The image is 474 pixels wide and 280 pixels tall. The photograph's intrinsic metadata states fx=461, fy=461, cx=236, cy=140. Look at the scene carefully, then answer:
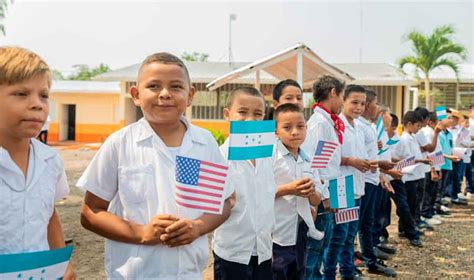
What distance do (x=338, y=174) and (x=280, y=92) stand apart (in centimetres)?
84

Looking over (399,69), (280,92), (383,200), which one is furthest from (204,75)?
(280,92)

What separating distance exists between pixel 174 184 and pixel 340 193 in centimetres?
204

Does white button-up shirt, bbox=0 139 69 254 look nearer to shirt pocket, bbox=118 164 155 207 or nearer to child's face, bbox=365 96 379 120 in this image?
shirt pocket, bbox=118 164 155 207

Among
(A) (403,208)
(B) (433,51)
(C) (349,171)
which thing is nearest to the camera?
(C) (349,171)

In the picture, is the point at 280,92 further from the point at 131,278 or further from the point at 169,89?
the point at 131,278

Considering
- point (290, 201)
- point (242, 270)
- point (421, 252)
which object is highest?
point (290, 201)

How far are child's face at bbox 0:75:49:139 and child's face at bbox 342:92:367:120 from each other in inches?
126

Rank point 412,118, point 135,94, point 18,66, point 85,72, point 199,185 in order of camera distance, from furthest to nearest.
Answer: point 85,72
point 412,118
point 135,94
point 199,185
point 18,66

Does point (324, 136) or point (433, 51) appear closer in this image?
point (324, 136)

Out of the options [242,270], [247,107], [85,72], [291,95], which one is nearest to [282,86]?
[291,95]

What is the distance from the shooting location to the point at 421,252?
224 inches

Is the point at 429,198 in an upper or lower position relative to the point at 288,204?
lower

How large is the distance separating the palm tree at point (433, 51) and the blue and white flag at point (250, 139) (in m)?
17.9

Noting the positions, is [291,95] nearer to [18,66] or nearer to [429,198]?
[18,66]
